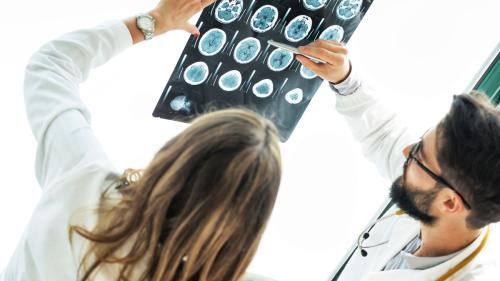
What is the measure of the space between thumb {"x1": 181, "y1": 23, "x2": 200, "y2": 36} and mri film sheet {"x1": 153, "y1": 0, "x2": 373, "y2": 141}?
0.02 m

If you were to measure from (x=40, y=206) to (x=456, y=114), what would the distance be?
0.87m

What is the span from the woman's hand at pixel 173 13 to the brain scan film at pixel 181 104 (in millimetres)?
216

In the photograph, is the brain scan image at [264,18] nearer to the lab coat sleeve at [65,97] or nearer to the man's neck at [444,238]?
the lab coat sleeve at [65,97]

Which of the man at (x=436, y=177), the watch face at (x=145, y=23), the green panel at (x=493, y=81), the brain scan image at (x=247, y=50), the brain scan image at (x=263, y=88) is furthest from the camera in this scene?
the green panel at (x=493, y=81)

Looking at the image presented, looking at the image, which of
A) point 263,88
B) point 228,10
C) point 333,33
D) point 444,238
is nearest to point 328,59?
point 333,33

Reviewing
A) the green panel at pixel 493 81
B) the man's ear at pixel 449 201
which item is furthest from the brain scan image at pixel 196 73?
the green panel at pixel 493 81

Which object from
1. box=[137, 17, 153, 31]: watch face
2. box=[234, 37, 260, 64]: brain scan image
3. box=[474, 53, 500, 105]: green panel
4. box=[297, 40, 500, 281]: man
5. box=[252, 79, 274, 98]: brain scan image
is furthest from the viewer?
box=[474, 53, 500, 105]: green panel

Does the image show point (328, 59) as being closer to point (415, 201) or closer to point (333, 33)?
point (333, 33)

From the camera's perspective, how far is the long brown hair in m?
0.61

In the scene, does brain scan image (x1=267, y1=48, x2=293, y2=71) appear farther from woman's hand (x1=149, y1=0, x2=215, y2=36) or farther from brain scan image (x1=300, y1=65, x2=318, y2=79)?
woman's hand (x1=149, y1=0, x2=215, y2=36)

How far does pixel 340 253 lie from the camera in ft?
5.91

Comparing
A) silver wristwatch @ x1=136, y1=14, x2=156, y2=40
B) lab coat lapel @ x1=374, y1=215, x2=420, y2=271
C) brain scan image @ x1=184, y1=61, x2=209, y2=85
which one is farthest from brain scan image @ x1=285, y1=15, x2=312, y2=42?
lab coat lapel @ x1=374, y1=215, x2=420, y2=271

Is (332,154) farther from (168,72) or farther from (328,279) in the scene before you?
(168,72)

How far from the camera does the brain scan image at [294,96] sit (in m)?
1.29
